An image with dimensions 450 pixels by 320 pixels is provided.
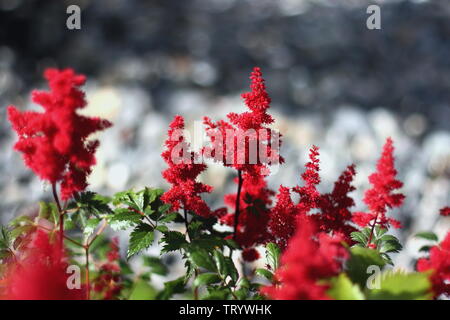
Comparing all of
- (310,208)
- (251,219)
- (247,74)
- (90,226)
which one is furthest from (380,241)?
(247,74)

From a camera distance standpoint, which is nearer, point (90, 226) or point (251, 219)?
point (90, 226)

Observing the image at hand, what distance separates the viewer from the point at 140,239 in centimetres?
94

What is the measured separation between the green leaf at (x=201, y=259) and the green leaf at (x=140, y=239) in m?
0.13

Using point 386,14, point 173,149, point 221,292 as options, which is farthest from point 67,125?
point 386,14

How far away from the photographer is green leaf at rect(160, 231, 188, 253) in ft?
2.92

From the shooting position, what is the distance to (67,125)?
0.75 m

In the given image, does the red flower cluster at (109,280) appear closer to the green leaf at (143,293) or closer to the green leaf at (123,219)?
the green leaf at (123,219)

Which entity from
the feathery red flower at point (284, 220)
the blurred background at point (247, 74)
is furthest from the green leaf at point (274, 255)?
the blurred background at point (247, 74)

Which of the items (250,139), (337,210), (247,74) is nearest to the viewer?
(250,139)

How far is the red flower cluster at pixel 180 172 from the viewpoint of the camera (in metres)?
0.96

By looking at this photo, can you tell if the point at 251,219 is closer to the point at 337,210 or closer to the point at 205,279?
the point at 337,210

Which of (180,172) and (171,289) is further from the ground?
(180,172)

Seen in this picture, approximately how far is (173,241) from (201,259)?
98mm

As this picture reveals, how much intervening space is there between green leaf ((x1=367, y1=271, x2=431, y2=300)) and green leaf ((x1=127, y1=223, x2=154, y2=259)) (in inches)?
17.4
